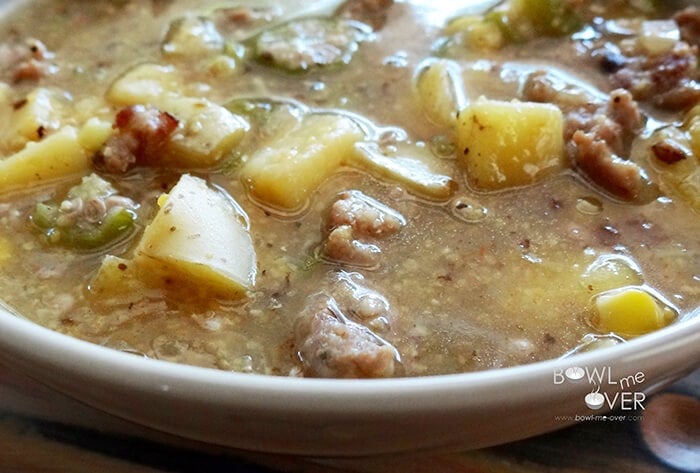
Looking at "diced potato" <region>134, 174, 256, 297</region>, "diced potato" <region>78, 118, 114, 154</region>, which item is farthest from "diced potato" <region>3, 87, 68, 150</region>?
"diced potato" <region>134, 174, 256, 297</region>

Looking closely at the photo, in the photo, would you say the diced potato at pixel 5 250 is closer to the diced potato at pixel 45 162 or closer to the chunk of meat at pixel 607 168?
the diced potato at pixel 45 162

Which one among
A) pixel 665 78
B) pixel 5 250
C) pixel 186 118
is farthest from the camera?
pixel 665 78

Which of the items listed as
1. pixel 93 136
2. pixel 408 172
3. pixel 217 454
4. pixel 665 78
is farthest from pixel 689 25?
pixel 217 454

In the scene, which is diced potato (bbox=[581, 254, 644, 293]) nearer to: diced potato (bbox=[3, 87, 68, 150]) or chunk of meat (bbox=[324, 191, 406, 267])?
chunk of meat (bbox=[324, 191, 406, 267])

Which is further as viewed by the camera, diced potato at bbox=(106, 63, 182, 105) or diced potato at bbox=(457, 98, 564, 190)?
diced potato at bbox=(106, 63, 182, 105)

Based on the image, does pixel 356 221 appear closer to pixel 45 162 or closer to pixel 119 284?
pixel 119 284

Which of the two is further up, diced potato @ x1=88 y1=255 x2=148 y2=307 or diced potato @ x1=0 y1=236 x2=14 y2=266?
diced potato @ x1=88 y1=255 x2=148 y2=307
